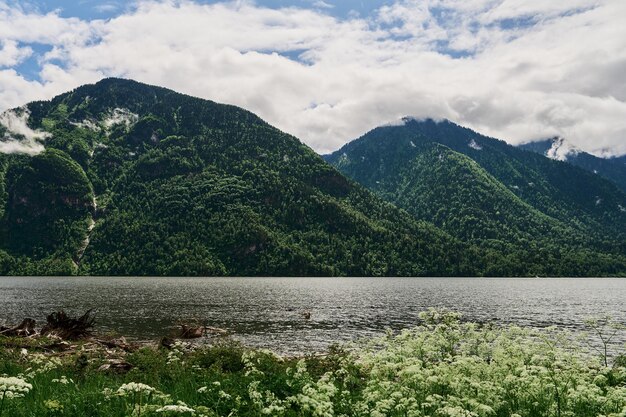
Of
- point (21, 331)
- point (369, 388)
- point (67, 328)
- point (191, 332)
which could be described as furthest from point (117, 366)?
point (191, 332)

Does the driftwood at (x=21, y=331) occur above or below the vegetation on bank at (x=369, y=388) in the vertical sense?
below

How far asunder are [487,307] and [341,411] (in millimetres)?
104033

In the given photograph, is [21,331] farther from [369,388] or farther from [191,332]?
[369,388]

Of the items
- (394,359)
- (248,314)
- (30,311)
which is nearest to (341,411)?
(394,359)

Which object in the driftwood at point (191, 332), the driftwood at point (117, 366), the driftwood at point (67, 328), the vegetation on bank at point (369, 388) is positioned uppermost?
the vegetation on bank at point (369, 388)

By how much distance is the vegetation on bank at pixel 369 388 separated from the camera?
1182cm

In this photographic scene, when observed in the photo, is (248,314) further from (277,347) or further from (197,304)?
(277,347)

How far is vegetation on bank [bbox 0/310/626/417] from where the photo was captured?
38.8 feet

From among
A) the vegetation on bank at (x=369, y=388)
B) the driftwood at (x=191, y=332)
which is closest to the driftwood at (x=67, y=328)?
the driftwood at (x=191, y=332)

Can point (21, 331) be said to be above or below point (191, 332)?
above

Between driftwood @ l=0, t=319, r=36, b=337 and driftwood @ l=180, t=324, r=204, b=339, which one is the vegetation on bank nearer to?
driftwood @ l=0, t=319, r=36, b=337

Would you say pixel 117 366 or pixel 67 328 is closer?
pixel 117 366

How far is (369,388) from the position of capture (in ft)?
47.2

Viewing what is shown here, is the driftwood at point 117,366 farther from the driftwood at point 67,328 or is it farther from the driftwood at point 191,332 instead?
the driftwood at point 191,332
